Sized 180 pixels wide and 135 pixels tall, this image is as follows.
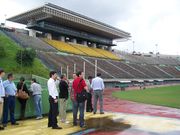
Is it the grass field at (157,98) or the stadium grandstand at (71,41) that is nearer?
the grass field at (157,98)

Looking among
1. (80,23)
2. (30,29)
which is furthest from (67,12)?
(30,29)

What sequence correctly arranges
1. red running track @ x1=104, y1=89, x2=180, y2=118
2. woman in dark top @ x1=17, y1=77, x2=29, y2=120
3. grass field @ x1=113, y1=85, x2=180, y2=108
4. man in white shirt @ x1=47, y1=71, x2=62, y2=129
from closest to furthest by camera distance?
man in white shirt @ x1=47, y1=71, x2=62, y2=129 → woman in dark top @ x1=17, y1=77, x2=29, y2=120 → red running track @ x1=104, y1=89, x2=180, y2=118 → grass field @ x1=113, y1=85, x2=180, y2=108

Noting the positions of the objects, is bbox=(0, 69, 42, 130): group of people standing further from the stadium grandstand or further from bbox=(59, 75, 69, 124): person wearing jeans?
the stadium grandstand

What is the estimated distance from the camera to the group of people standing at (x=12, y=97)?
34.2 ft

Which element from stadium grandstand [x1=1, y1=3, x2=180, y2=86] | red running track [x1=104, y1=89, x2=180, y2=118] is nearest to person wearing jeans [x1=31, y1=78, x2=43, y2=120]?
red running track [x1=104, y1=89, x2=180, y2=118]

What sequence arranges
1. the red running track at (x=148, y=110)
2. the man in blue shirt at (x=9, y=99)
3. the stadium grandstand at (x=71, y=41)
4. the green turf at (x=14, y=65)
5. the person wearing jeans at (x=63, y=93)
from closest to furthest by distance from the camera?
the man in blue shirt at (x=9, y=99) < the person wearing jeans at (x=63, y=93) < the red running track at (x=148, y=110) < the green turf at (x=14, y=65) < the stadium grandstand at (x=71, y=41)

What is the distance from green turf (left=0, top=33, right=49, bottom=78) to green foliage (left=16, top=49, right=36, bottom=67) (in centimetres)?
68

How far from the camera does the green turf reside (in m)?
36.6

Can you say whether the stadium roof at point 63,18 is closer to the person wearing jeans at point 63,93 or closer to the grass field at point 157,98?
the grass field at point 157,98

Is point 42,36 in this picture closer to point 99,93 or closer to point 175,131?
point 99,93

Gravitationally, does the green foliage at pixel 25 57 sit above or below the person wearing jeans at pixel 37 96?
above

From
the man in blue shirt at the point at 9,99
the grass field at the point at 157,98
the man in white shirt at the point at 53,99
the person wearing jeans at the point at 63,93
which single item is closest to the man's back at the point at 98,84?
the person wearing jeans at the point at 63,93

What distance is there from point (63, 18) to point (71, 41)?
13335mm

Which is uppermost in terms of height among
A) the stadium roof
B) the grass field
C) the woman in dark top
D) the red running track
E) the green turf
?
the stadium roof
